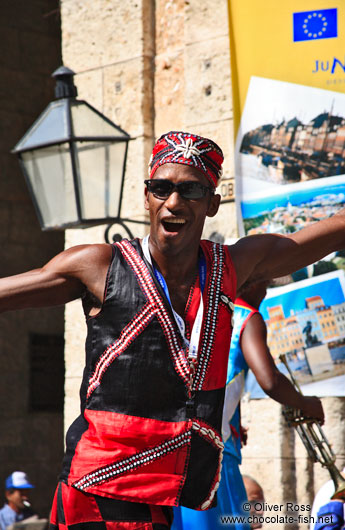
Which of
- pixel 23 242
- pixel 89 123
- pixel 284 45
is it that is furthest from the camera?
pixel 23 242

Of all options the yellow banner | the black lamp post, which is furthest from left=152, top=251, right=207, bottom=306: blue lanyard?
the yellow banner

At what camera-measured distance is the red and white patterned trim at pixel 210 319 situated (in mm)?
2709

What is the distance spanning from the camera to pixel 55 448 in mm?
9234

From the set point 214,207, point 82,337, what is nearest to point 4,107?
point 82,337

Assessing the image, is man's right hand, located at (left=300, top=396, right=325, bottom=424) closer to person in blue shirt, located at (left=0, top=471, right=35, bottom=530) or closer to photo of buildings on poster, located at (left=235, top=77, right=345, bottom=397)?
photo of buildings on poster, located at (left=235, top=77, right=345, bottom=397)

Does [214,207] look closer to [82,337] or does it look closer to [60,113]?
[60,113]

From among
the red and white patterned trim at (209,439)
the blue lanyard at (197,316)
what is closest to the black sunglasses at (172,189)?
the blue lanyard at (197,316)

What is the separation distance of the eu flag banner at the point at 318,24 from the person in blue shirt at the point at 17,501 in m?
4.32

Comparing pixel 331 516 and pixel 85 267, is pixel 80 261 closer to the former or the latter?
pixel 85 267

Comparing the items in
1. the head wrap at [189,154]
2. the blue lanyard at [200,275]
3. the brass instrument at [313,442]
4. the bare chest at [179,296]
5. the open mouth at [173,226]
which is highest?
the head wrap at [189,154]

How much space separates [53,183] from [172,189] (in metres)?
2.32

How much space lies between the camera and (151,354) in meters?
2.65

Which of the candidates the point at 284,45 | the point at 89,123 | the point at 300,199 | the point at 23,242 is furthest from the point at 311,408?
the point at 23,242

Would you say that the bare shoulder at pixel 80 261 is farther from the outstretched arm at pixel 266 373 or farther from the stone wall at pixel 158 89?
the stone wall at pixel 158 89
